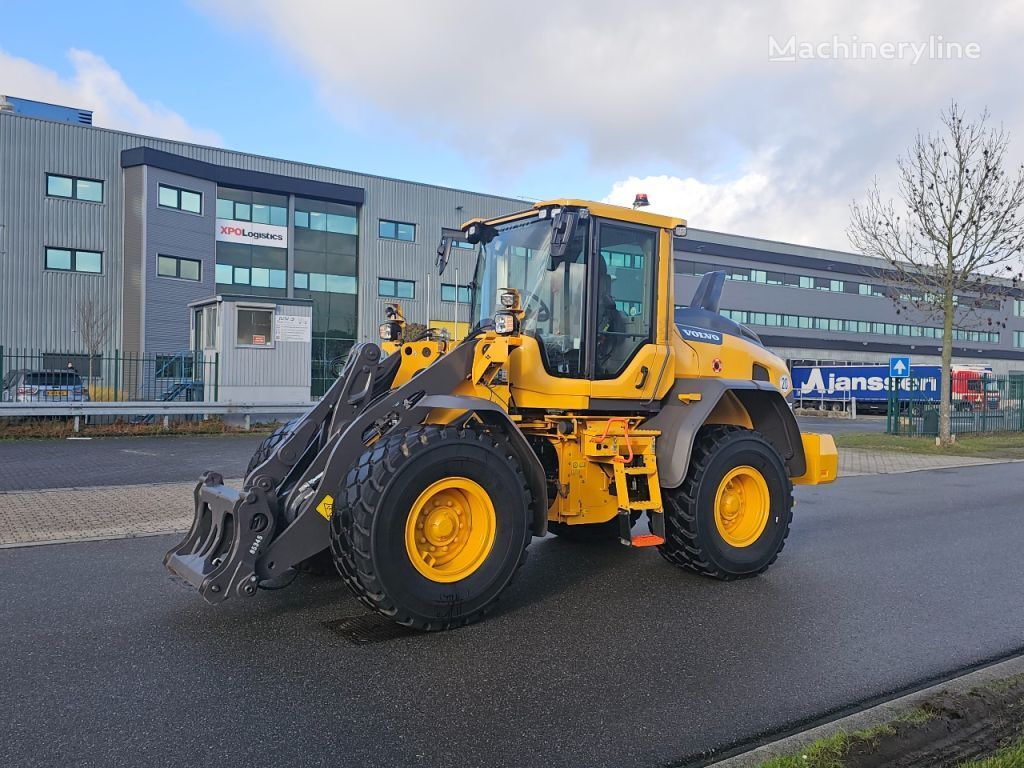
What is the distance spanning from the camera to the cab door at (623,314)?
605 cm

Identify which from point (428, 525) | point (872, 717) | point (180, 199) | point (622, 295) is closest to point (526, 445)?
point (428, 525)

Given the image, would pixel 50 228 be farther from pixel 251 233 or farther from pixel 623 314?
pixel 623 314

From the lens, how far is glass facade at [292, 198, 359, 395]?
39219 millimetres

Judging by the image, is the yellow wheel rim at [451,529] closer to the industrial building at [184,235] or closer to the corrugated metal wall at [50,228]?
the industrial building at [184,235]

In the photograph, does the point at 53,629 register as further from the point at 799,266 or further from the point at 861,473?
the point at 799,266

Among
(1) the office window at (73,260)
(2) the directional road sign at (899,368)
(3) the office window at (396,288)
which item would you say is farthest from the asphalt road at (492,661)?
(3) the office window at (396,288)

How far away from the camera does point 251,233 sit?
37.7m

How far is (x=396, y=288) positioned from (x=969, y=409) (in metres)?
26.5

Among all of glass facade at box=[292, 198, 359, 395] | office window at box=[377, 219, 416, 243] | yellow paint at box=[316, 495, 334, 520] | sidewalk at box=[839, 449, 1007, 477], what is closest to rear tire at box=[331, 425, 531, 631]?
yellow paint at box=[316, 495, 334, 520]

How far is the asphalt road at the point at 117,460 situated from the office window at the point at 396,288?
23158 mm

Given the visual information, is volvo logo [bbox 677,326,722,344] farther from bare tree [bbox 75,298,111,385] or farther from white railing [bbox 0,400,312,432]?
bare tree [bbox 75,298,111,385]

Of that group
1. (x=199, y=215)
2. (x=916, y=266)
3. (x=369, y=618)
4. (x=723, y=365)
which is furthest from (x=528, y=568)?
(x=199, y=215)

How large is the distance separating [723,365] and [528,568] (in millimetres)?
2347

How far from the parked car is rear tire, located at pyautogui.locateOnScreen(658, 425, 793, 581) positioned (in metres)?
16.5
